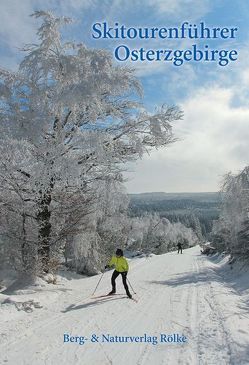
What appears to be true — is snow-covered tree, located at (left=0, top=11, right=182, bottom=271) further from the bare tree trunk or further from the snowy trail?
the snowy trail

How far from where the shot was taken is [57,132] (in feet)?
48.3

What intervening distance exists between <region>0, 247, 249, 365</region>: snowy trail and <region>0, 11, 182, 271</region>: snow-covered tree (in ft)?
12.1

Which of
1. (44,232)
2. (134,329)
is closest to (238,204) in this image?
(44,232)

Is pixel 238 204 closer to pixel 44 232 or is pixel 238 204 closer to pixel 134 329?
pixel 44 232

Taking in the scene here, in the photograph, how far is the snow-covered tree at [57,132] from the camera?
45.5 feet

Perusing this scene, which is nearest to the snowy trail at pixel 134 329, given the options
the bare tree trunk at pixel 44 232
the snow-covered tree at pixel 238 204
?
the bare tree trunk at pixel 44 232

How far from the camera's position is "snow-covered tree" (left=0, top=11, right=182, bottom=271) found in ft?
45.5

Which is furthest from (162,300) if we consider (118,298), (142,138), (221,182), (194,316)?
(221,182)

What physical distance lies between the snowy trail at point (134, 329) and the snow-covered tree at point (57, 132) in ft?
12.1

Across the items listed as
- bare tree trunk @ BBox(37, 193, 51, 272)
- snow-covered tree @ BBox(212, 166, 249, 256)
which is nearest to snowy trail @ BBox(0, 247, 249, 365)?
bare tree trunk @ BBox(37, 193, 51, 272)

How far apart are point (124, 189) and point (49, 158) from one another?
4.85 m

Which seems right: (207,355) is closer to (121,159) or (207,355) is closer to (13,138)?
(13,138)

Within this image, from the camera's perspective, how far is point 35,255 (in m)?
16.6

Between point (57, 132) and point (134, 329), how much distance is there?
776 cm
